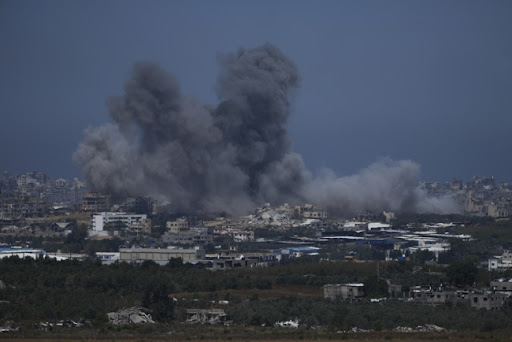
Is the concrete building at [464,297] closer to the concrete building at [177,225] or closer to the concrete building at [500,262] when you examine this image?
the concrete building at [500,262]

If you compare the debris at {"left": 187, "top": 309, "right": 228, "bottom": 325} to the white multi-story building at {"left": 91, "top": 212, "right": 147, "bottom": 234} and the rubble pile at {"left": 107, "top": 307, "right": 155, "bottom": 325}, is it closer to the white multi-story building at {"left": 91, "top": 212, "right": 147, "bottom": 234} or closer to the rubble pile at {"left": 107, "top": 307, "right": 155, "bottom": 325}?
the rubble pile at {"left": 107, "top": 307, "right": 155, "bottom": 325}

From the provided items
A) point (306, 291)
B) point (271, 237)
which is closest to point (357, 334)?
point (306, 291)

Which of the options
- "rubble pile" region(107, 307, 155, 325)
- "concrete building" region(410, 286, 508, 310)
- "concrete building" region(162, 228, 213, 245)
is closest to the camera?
"rubble pile" region(107, 307, 155, 325)

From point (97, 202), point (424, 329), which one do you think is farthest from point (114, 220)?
point (424, 329)

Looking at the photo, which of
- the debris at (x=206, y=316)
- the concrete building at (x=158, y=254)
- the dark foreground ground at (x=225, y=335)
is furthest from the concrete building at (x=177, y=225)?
the dark foreground ground at (x=225, y=335)

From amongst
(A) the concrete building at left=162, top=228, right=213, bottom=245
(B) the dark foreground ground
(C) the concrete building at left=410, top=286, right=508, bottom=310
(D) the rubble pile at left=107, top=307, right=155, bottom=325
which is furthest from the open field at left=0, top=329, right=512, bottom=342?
(A) the concrete building at left=162, top=228, right=213, bottom=245

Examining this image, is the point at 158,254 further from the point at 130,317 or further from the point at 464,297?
→ the point at 130,317
